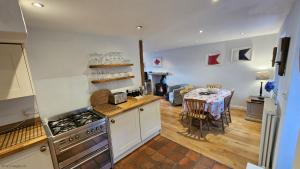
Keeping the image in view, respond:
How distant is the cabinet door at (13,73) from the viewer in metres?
1.28

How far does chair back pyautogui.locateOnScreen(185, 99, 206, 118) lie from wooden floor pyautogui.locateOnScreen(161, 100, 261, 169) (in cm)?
45

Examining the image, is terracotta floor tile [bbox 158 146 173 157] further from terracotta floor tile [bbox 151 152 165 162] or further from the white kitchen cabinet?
the white kitchen cabinet

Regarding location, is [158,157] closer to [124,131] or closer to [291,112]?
[124,131]

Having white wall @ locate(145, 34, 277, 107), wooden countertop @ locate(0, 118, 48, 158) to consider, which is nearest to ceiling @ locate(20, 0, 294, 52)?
wooden countertop @ locate(0, 118, 48, 158)

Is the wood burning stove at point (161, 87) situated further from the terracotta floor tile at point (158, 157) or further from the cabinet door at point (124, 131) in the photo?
the terracotta floor tile at point (158, 157)

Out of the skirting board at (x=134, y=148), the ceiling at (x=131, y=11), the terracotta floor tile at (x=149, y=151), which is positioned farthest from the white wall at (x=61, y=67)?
the terracotta floor tile at (x=149, y=151)

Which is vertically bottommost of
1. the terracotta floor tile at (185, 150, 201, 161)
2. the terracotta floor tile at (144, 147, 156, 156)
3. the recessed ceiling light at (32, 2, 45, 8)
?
the terracotta floor tile at (144, 147, 156, 156)

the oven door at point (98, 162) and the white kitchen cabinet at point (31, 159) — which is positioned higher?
the white kitchen cabinet at point (31, 159)

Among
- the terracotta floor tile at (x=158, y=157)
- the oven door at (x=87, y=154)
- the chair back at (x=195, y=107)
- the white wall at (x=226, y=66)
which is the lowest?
the terracotta floor tile at (x=158, y=157)

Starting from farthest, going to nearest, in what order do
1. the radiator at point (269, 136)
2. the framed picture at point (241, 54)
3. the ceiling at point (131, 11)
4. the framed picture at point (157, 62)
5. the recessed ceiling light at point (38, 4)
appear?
the framed picture at point (157, 62)
the framed picture at point (241, 54)
the radiator at point (269, 136)
the ceiling at point (131, 11)
the recessed ceiling light at point (38, 4)

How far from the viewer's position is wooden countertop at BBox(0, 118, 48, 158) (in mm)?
1197

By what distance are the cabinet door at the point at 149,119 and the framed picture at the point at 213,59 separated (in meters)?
3.02

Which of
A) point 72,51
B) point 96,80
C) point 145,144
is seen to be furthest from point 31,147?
point 145,144

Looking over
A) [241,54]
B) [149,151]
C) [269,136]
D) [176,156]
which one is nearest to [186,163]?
[176,156]
